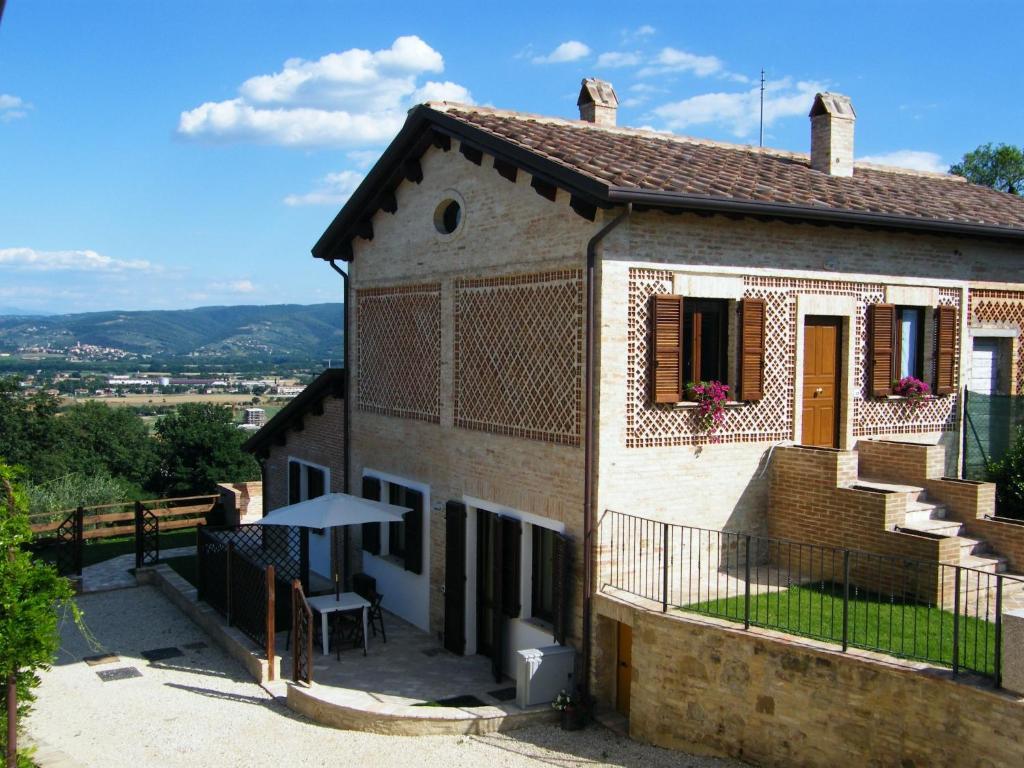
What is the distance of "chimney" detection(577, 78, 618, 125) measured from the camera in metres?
14.9

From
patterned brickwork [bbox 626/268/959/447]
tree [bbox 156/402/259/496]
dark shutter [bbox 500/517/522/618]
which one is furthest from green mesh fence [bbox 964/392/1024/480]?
tree [bbox 156/402/259/496]

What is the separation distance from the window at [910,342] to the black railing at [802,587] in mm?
3412

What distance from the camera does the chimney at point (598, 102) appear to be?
48.8 feet

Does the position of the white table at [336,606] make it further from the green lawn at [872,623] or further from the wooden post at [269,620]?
the green lawn at [872,623]

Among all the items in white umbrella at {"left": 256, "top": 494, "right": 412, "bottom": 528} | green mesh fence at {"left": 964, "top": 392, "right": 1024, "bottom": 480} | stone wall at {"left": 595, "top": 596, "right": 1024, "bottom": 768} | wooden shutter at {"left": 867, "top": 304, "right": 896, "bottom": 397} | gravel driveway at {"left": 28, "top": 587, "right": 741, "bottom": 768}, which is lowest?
gravel driveway at {"left": 28, "top": 587, "right": 741, "bottom": 768}

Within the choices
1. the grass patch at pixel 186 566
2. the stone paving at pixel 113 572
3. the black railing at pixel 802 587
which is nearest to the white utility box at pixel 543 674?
the black railing at pixel 802 587

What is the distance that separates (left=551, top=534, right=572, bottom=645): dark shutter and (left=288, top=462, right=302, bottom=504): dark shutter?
30.7 feet

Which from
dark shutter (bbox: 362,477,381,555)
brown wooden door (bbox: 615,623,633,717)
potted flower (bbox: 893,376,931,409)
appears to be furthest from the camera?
dark shutter (bbox: 362,477,381,555)

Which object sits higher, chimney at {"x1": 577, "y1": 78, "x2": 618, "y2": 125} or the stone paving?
chimney at {"x1": 577, "y1": 78, "x2": 618, "y2": 125}

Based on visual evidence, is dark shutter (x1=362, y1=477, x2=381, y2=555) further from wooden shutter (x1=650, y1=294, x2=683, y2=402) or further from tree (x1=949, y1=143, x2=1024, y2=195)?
tree (x1=949, y1=143, x2=1024, y2=195)

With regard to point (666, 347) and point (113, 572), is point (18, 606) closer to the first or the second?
point (666, 347)

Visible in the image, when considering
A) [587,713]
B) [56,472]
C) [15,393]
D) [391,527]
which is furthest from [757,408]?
[15,393]

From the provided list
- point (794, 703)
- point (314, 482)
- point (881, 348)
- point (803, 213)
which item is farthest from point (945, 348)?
point (314, 482)

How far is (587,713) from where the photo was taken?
1068 cm
